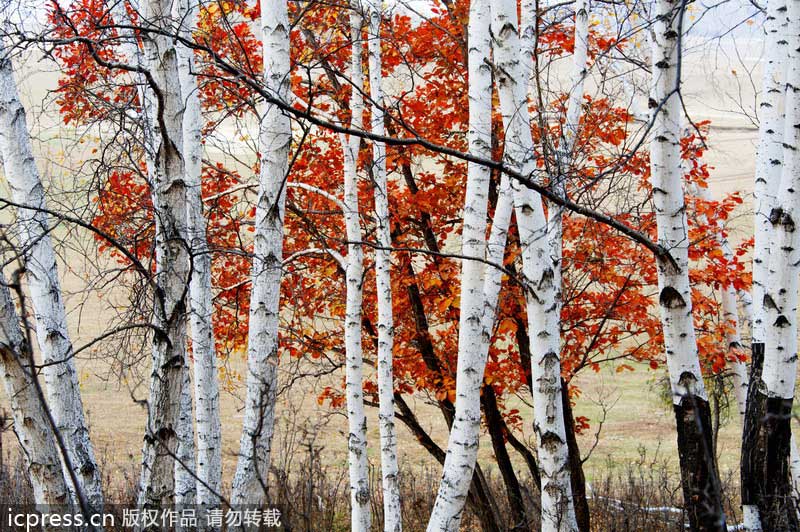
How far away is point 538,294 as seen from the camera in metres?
4.16

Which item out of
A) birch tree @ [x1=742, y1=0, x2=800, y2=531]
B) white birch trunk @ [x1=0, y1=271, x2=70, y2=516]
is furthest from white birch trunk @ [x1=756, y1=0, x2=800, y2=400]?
white birch trunk @ [x1=0, y1=271, x2=70, y2=516]

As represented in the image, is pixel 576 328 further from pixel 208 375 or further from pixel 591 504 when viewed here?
pixel 208 375

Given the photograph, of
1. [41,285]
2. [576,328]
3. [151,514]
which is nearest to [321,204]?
[576,328]

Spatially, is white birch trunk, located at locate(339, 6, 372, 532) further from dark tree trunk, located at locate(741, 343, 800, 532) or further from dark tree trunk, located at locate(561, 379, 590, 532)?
dark tree trunk, located at locate(741, 343, 800, 532)

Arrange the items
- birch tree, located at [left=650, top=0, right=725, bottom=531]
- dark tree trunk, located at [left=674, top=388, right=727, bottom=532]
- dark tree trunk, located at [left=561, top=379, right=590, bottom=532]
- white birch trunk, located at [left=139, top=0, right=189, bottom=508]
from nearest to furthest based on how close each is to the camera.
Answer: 1. white birch trunk, located at [left=139, top=0, right=189, bottom=508]
2. birch tree, located at [left=650, top=0, right=725, bottom=531]
3. dark tree trunk, located at [left=674, top=388, right=727, bottom=532]
4. dark tree trunk, located at [left=561, top=379, right=590, bottom=532]

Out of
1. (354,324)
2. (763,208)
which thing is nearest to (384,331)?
(354,324)

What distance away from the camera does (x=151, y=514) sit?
3205 mm

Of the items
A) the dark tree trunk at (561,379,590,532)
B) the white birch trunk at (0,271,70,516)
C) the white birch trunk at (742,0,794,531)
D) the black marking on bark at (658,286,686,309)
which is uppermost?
the white birch trunk at (742,0,794,531)

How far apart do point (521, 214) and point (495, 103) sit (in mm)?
4041

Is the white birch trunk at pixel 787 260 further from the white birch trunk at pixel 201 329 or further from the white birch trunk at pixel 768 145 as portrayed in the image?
the white birch trunk at pixel 201 329

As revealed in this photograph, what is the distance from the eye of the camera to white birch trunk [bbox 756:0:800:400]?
420 centimetres

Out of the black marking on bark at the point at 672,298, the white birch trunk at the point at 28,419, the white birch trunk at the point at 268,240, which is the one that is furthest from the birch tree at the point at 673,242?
the white birch trunk at the point at 28,419

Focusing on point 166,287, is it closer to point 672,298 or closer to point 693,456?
point 672,298

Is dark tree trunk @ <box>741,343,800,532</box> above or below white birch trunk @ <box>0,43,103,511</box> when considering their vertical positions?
below
